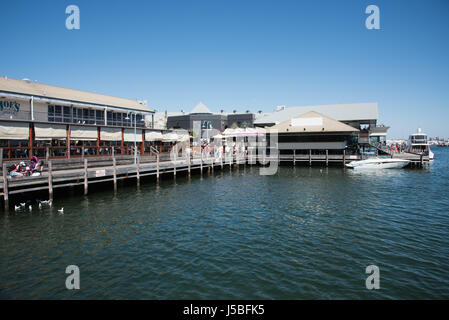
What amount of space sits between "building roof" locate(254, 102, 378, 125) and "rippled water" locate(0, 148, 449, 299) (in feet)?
119

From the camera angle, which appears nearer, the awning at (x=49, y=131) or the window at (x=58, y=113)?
the awning at (x=49, y=131)

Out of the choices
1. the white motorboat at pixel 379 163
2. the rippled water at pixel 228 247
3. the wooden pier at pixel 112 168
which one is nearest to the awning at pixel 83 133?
the wooden pier at pixel 112 168

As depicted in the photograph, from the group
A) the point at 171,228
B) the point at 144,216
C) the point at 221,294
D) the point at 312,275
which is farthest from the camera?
the point at 144,216

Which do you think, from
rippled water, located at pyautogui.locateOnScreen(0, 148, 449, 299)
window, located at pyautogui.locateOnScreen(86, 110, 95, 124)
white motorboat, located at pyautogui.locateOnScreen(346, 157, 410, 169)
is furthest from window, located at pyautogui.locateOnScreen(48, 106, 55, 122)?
white motorboat, located at pyautogui.locateOnScreen(346, 157, 410, 169)

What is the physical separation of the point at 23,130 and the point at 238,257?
2046 centimetres

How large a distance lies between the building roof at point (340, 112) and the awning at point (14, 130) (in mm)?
42416

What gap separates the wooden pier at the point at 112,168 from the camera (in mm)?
17812

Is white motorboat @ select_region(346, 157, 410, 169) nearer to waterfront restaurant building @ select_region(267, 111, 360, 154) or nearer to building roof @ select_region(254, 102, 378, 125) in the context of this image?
waterfront restaurant building @ select_region(267, 111, 360, 154)

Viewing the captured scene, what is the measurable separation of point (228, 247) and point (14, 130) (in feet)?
63.4

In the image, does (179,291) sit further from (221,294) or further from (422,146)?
(422,146)

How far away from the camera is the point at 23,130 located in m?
21.7

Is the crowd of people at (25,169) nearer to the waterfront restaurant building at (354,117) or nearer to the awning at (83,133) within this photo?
the awning at (83,133)

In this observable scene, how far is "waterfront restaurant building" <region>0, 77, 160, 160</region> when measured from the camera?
873 inches
